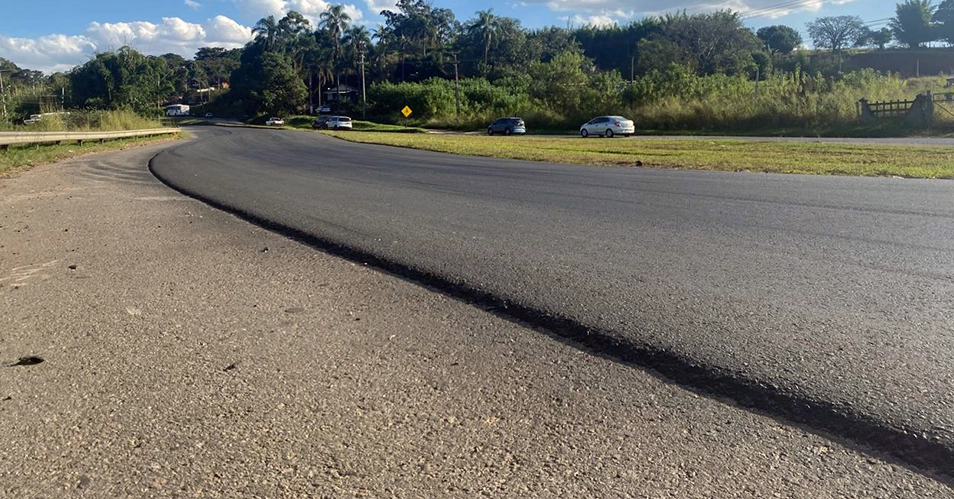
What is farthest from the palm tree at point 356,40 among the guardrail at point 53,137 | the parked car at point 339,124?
the guardrail at point 53,137

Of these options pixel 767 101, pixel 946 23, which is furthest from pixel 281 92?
pixel 946 23

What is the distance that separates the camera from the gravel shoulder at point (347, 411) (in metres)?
2.84

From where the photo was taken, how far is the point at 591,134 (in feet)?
150

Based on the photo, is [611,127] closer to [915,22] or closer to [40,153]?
[40,153]

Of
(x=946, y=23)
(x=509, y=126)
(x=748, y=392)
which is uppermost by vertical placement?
(x=946, y=23)

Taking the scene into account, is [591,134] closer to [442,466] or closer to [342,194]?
[342,194]

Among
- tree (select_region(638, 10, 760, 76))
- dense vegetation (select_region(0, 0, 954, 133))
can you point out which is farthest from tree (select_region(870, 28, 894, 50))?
tree (select_region(638, 10, 760, 76))

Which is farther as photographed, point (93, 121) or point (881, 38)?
point (881, 38)

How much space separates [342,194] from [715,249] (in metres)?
7.15

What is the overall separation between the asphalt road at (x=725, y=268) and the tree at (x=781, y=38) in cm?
13731

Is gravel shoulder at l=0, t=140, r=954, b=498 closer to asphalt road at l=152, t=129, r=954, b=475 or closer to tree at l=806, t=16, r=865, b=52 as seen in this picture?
asphalt road at l=152, t=129, r=954, b=475

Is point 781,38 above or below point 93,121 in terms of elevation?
above

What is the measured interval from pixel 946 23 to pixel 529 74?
239 ft

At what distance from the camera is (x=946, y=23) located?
370 ft
